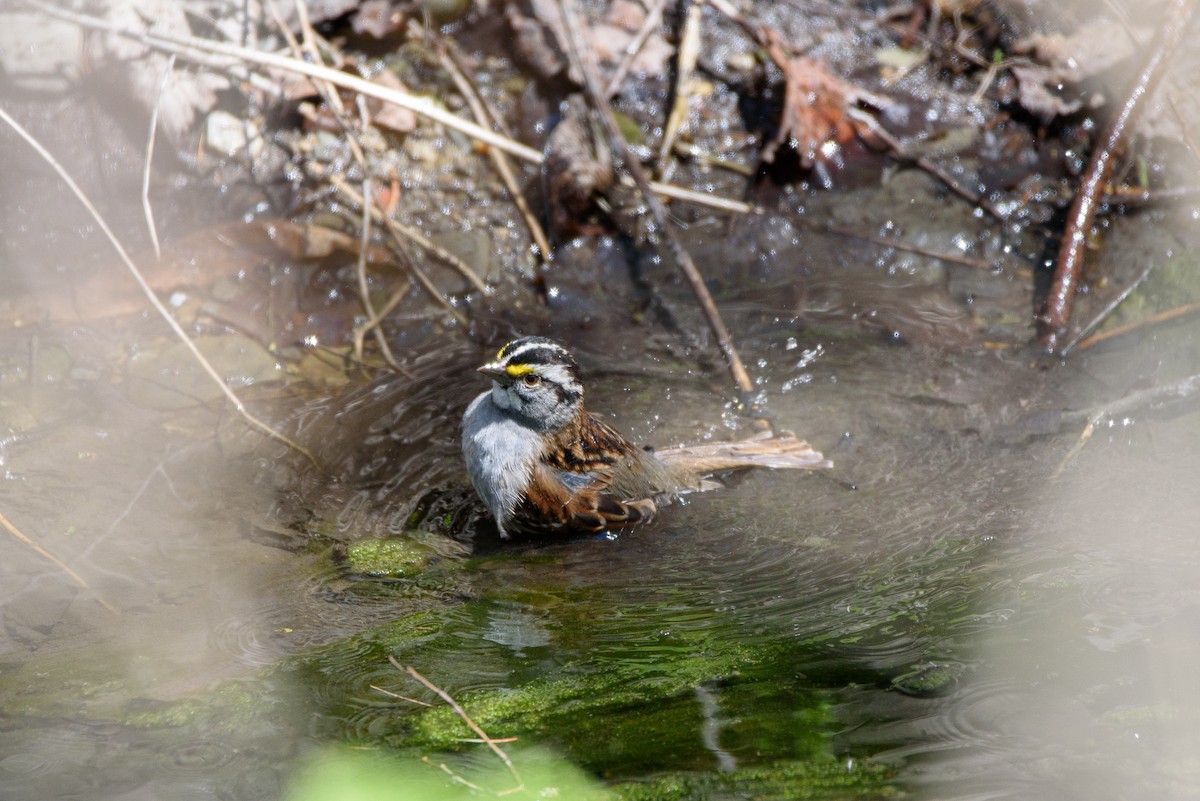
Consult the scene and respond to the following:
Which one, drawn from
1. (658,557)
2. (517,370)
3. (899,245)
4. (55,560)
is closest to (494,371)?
(517,370)

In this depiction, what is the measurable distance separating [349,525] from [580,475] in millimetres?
1180

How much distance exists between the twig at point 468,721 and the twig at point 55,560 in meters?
1.23

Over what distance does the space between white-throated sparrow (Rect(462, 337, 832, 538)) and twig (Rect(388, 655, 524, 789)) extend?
1504mm

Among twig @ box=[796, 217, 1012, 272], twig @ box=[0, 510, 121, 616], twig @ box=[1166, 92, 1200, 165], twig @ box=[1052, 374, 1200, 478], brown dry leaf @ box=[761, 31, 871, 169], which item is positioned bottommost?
twig @ box=[0, 510, 121, 616]

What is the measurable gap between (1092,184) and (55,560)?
616 centimetres

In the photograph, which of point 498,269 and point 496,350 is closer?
point 496,350

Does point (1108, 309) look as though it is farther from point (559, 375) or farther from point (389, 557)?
point (389, 557)

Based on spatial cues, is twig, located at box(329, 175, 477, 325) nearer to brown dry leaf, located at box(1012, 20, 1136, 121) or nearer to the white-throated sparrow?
the white-throated sparrow

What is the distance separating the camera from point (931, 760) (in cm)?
294

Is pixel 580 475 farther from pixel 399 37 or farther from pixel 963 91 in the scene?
pixel 963 91

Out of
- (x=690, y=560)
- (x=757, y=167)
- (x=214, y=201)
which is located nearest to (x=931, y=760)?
(x=690, y=560)

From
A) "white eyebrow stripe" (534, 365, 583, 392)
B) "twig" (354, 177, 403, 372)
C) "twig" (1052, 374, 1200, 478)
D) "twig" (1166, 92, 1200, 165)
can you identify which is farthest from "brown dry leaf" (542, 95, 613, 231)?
"twig" (1166, 92, 1200, 165)

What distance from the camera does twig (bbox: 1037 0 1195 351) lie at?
605cm

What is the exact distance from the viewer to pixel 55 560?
12.9 ft
